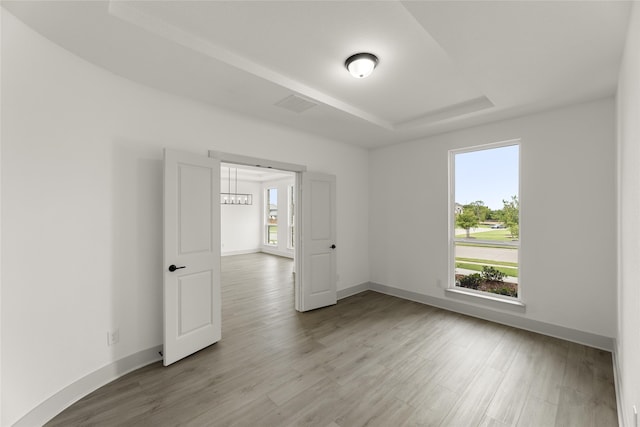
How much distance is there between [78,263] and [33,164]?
2.71ft

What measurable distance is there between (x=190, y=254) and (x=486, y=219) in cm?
399

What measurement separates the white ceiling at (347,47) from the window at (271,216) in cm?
678

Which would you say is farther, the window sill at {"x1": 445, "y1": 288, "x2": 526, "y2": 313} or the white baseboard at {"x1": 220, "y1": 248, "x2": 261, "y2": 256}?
the white baseboard at {"x1": 220, "y1": 248, "x2": 261, "y2": 256}

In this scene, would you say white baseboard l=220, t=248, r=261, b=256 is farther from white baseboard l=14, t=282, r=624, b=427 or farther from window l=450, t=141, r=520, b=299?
window l=450, t=141, r=520, b=299

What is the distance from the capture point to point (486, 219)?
3953 millimetres

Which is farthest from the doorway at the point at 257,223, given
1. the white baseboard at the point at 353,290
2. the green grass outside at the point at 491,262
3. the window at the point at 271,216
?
the green grass outside at the point at 491,262

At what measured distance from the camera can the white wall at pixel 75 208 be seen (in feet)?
5.93

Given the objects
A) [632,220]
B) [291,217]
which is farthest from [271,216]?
[632,220]

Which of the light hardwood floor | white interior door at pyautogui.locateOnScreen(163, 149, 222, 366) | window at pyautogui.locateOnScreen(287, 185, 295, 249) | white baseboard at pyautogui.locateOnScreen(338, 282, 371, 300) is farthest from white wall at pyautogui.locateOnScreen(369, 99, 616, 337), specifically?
window at pyautogui.locateOnScreen(287, 185, 295, 249)

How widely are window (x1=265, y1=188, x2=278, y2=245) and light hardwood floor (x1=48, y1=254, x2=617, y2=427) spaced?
20.8 feet

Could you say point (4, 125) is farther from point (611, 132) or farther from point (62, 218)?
point (611, 132)

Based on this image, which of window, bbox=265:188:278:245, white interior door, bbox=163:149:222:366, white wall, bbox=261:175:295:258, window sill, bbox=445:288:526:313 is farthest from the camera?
window, bbox=265:188:278:245

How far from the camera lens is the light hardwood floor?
2000 millimetres

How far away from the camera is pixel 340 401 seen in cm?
217
